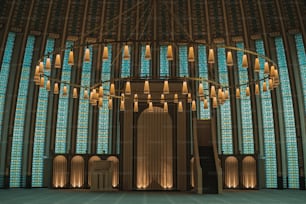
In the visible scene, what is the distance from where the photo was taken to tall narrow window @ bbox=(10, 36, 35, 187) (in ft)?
75.9

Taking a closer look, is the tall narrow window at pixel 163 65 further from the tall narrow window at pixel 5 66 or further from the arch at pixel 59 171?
the tall narrow window at pixel 5 66

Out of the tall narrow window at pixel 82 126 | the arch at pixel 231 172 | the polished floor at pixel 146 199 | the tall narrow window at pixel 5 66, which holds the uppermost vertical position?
the tall narrow window at pixel 5 66

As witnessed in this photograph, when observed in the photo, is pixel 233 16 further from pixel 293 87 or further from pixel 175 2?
pixel 293 87

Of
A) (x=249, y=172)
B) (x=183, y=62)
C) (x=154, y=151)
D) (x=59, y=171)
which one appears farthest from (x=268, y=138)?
Result: (x=59, y=171)

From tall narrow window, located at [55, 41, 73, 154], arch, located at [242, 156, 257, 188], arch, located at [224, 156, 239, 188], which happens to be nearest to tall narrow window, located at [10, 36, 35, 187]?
tall narrow window, located at [55, 41, 73, 154]

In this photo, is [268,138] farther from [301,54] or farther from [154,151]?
[154,151]

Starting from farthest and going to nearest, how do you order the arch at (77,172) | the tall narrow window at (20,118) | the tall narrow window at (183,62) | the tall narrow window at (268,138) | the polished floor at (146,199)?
the tall narrow window at (183,62), the tall narrow window at (268,138), the tall narrow window at (20,118), the arch at (77,172), the polished floor at (146,199)

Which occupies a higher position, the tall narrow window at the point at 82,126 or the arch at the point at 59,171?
the tall narrow window at the point at 82,126

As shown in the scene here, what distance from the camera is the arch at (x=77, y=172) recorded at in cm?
2091

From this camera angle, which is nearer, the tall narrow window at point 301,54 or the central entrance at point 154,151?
the central entrance at point 154,151

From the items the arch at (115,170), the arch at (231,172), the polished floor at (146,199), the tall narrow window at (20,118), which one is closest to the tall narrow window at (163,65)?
the arch at (115,170)

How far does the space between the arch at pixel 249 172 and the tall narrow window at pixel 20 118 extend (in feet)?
38.6

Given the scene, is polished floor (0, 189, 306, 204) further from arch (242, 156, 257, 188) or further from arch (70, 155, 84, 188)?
arch (70, 155, 84, 188)

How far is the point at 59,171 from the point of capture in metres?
20.7
